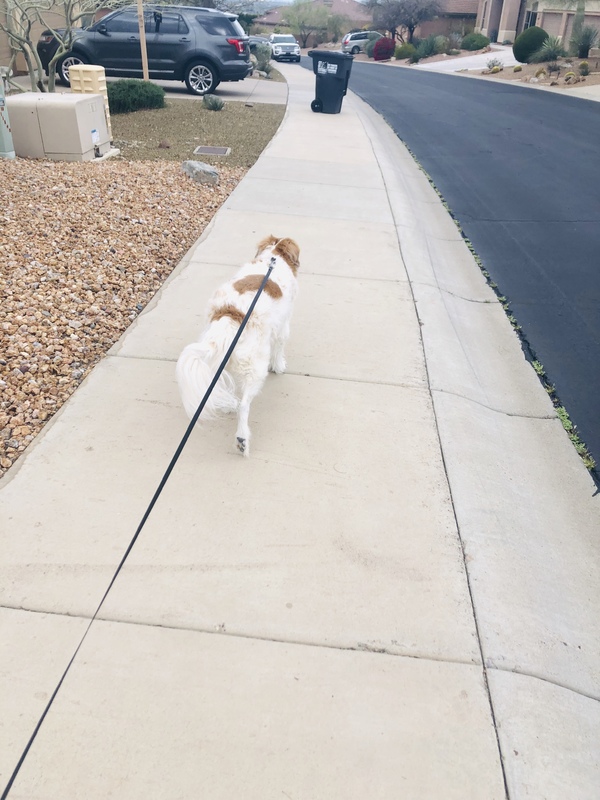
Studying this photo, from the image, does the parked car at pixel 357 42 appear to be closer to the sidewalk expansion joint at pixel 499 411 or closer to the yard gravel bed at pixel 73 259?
the yard gravel bed at pixel 73 259

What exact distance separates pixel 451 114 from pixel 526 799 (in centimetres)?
1911

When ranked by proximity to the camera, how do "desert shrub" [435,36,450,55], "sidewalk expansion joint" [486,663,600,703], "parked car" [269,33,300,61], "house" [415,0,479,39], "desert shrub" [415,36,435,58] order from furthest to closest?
"house" [415,0,479,39]
"desert shrub" [435,36,450,55]
"desert shrub" [415,36,435,58]
"parked car" [269,33,300,61]
"sidewalk expansion joint" [486,663,600,703]

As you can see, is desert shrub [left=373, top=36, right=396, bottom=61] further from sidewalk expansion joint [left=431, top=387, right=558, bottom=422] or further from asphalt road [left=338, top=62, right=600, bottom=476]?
sidewalk expansion joint [left=431, top=387, right=558, bottom=422]

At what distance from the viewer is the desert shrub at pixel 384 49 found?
164ft

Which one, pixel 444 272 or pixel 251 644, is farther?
pixel 444 272

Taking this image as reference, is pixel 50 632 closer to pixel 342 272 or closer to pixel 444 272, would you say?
pixel 342 272

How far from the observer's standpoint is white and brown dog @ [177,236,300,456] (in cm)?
346

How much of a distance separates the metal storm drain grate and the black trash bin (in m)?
5.90

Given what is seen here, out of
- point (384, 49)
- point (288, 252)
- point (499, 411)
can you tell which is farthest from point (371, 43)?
point (499, 411)

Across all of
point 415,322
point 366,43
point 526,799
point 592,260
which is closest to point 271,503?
point 526,799

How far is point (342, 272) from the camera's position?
6.84m

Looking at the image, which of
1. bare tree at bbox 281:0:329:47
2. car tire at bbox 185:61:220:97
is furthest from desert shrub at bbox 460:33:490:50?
car tire at bbox 185:61:220:97

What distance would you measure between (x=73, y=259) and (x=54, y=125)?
4.24m

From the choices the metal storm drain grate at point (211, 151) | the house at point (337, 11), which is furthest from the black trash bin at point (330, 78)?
the house at point (337, 11)
